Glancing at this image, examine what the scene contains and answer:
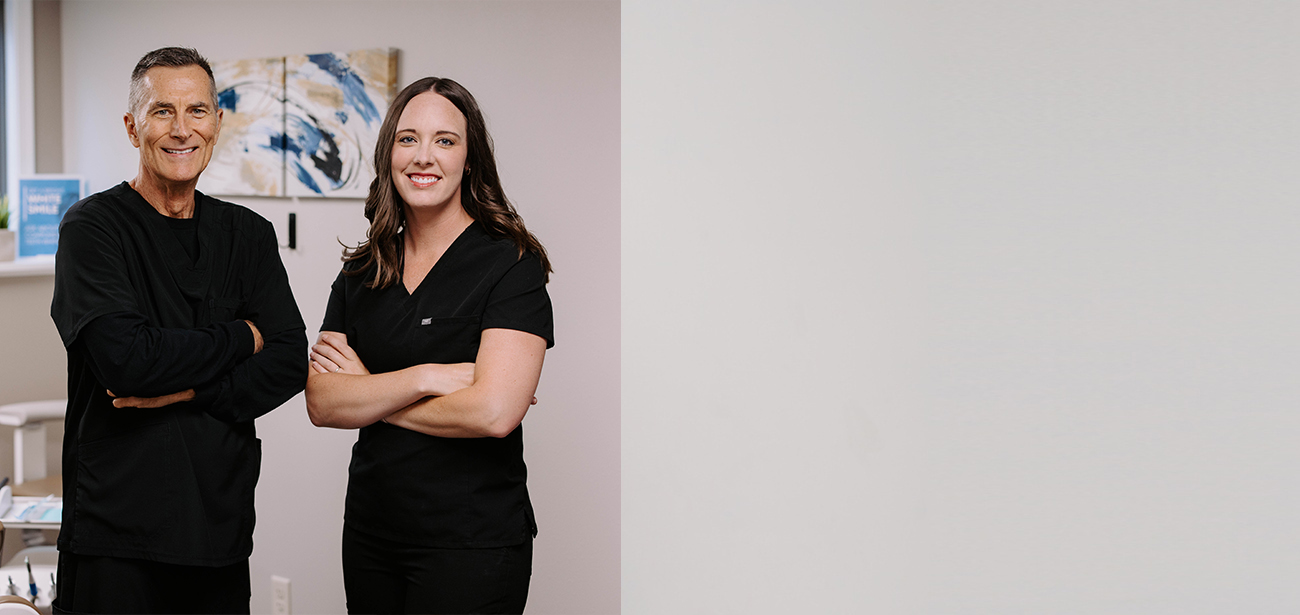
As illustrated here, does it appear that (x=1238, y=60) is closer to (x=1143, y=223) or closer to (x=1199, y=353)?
(x=1143, y=223)

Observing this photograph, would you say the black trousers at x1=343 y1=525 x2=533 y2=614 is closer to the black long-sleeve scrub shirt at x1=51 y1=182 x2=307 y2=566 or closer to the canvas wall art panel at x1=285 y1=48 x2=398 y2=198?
the black long-sleeve scrub shirt at x1=51 y1=182 x2=307 y2=566

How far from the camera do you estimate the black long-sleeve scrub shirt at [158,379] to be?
123 cm

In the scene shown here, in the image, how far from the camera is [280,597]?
2811 mm

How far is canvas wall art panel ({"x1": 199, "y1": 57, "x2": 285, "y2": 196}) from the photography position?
2678 mm

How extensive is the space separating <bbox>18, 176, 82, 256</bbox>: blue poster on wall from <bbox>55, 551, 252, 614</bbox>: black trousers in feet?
7.12

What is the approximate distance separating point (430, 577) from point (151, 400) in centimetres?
50

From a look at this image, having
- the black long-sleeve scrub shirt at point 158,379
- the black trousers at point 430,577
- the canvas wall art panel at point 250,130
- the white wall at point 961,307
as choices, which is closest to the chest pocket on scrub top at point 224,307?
the black long-sleeve scrub shirt at point 158,379

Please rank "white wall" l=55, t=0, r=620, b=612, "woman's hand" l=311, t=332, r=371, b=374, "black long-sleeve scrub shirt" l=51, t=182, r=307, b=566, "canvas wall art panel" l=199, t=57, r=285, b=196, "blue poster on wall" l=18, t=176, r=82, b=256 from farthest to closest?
1. "blue poster on wall" l=18, t=176, r=82, b=256
2. "canvas wall art panel" l=199, t=57, r=285, b=196
3. "white wall" l=55, t=0, r=620, b=612
4. "woman's hand" l=311, t=332, r=371, b=374
5. "black long-sleeve scrub shirt" l=51, t=182, r=307, b=566

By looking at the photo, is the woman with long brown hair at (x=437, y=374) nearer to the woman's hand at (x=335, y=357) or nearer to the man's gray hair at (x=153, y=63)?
the woman's hand at (x=335, y=357)

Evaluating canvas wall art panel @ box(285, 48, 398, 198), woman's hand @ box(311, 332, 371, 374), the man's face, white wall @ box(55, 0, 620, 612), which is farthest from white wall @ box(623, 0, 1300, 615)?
canvas wall art panel @ box(285, 48, 398, 198)

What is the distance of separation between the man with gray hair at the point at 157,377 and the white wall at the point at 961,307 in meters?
0.65

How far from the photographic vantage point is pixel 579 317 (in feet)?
7.28

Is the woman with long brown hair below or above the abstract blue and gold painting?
below

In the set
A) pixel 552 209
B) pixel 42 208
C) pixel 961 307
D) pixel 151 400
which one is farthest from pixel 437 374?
pixel 42 208
